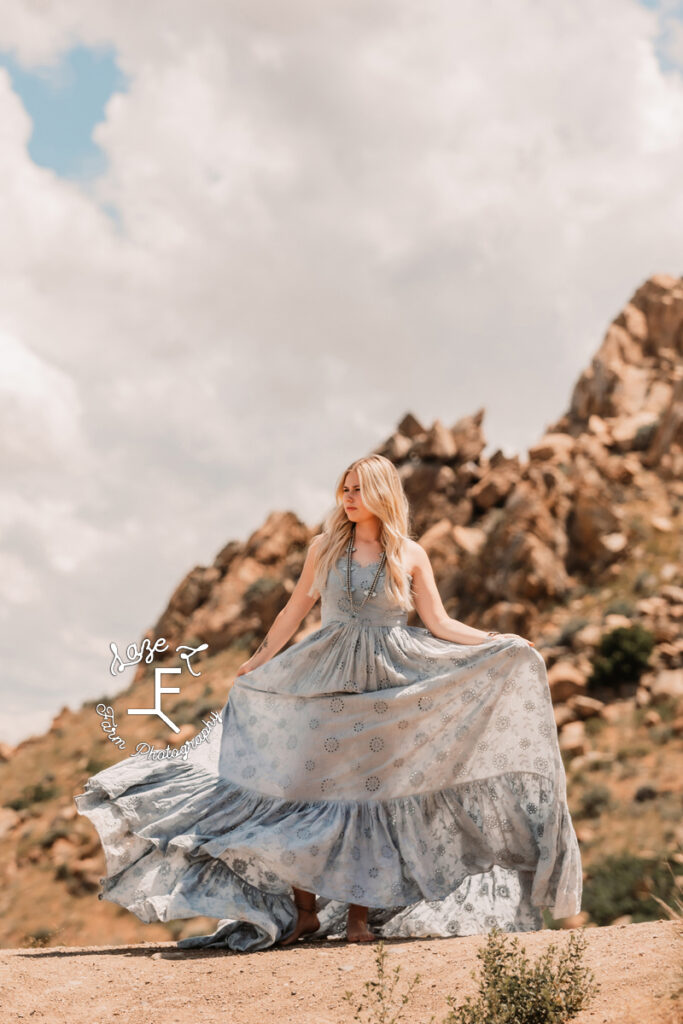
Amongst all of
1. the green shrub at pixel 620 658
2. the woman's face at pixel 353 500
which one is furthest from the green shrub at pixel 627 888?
the woman's face at pixel 353 500

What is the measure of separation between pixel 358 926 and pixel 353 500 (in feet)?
7.88

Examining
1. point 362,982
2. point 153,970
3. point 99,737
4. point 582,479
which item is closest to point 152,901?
point 153,970

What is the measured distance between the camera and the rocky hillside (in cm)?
1662

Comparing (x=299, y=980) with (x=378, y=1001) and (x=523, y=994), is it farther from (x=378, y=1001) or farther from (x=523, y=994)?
(x=523, y=994)

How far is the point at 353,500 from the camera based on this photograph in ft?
19.0

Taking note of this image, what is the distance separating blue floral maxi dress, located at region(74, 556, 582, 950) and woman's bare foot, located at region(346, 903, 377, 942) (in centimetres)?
13

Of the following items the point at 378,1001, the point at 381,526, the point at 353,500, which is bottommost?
the point at 378,1001

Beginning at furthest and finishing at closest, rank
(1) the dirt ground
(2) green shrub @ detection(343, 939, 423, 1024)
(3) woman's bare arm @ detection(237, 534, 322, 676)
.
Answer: (3) woman's bare arm @ detection(237, 534, 322, 676), (1) the dirt ground, (2) green shrub @ detection(343, 939, 423, 1024)

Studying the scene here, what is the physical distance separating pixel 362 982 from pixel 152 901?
143 cm

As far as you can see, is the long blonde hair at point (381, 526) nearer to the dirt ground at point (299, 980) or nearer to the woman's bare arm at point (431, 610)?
the woman's bare arm at point (431, 610)

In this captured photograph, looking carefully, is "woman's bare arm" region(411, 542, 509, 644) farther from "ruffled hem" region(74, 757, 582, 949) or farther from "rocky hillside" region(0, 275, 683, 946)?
"rocky hillside" region(0, 275, 683, 946)

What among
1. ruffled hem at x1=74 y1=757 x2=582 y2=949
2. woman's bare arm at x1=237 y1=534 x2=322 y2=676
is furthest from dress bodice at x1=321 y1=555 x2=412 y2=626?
ruffled hem at x1=74 y1=757 x2=582 y2=949

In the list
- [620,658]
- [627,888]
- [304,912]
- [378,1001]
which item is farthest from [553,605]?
[378,1001]

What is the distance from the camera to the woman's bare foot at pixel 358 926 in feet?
17.1
